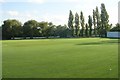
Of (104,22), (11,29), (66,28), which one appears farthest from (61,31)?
(104,22)

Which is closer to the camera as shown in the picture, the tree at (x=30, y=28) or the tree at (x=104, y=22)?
the tree at (x=104, y=22)

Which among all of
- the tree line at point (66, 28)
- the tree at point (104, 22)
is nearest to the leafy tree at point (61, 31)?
the tree line at point (66, 28)

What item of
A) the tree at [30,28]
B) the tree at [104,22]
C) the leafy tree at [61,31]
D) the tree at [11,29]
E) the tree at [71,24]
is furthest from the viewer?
the leafy tree at [61,31]

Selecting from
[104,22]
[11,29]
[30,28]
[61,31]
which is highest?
[104,22]

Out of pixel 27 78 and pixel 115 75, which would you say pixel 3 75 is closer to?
pixel 27 78

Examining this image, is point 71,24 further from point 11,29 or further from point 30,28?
point 11,29

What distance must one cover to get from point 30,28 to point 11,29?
22.3ft

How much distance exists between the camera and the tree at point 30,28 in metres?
110

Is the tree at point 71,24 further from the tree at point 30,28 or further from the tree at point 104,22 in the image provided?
the tree at point 104,22

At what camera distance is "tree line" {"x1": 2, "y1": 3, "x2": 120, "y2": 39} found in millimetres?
104875

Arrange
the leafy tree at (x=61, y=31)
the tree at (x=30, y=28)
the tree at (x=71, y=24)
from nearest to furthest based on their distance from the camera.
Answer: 1. the tree at (x=30, y=28)
2. the tree at (x=71, y=24)
3. the leafy tree at (x=61, y=31)

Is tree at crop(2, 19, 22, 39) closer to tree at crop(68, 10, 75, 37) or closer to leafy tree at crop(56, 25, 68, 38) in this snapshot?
leafy tree at crop(56, 25, 68, 38)

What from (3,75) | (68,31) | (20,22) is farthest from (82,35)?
(3,75)

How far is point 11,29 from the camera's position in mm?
109625
